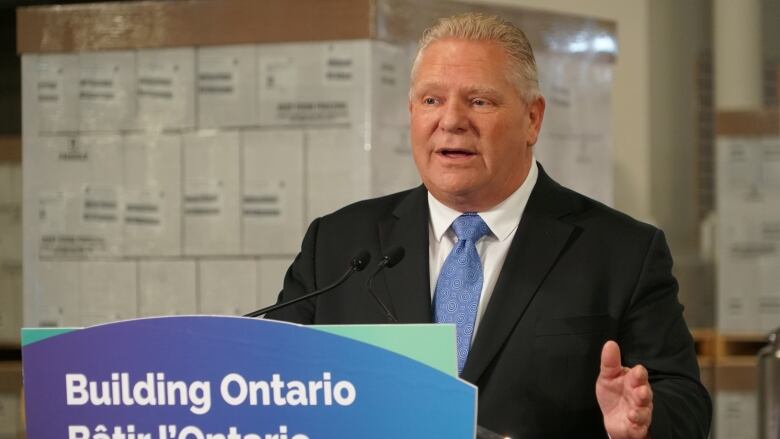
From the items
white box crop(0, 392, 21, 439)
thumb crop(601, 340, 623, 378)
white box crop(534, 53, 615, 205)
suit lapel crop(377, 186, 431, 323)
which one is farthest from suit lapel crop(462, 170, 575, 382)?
white box crop(0, 392, 21, 439)

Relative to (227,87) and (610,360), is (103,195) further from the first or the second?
(610,360)

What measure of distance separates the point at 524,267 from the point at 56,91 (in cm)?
240

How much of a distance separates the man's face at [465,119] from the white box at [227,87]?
1.76m

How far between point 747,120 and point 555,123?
1.89 meters

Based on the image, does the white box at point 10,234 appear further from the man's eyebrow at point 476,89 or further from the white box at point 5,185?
the man's eyebrow at point 476,89

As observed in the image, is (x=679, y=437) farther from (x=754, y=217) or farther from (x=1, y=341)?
(x=754, y=217)

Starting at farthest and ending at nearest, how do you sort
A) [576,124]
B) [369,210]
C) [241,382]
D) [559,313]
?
1. [576,124]
2. [369,210]
3. [559,313]
4. [241,382]

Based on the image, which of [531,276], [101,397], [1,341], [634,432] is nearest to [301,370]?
[101,397]

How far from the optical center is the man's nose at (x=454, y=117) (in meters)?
2.14

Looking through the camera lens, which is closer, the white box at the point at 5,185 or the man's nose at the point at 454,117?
the man's nose at the point at 454,117

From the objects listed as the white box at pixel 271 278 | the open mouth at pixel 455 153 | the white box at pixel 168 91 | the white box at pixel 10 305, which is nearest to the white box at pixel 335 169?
the white box at pixel 271 278

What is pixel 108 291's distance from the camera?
4.00 metres

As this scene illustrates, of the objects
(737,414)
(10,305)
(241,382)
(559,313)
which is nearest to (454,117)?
(559,313)

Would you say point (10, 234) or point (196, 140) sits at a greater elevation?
point (196, 140)
